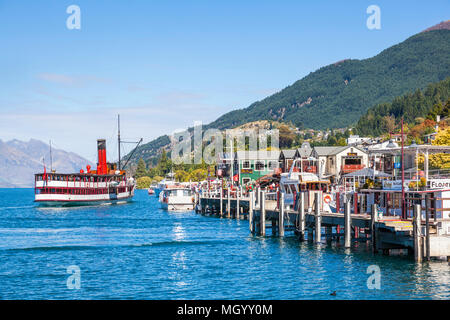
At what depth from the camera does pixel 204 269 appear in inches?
1576

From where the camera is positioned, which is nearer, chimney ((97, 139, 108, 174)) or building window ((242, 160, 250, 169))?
building window ((242, 160, 250, 169))

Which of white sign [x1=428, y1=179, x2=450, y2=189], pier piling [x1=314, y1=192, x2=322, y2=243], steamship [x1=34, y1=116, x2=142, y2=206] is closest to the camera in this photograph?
white sign [x1=428, y1=179, x2=450, y2=189]

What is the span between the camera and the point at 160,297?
104 ft

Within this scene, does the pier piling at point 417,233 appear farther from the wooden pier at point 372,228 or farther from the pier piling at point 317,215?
the pier piling at point 317,215

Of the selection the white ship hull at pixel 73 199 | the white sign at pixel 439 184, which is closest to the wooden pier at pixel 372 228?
the white sign at pixel 439 184

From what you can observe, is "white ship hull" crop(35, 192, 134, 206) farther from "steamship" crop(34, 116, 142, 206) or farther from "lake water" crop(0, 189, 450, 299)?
"lake water" crop(0, 189, 450, 299)

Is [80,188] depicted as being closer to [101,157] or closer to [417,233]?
[101,157]

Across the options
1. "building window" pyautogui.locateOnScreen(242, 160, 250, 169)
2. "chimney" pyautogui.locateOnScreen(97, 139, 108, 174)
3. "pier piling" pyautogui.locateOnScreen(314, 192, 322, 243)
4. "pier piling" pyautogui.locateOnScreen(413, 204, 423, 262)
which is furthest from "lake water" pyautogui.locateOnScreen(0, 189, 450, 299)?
"chimney" pyautogui.locateOnScreen(97, 139, 108, 174)

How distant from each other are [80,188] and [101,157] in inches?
1146

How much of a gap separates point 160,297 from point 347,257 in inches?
623

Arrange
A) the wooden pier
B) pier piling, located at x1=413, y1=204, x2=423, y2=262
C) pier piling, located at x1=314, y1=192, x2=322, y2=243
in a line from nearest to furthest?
1. pier piling, located at x1=413, y1=204, x2=423, y2=262
2. the wooden pier
3. pier piling, located at x1=314, y1=192, x2=322, y2=243

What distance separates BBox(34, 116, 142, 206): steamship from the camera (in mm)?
119688

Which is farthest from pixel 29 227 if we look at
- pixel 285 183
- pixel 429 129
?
pixel 429 129

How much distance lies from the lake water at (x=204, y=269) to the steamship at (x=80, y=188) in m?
60.9
